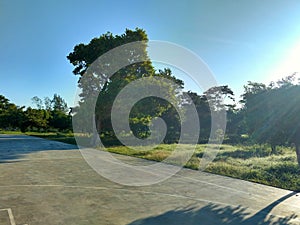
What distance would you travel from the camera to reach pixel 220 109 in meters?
43.4

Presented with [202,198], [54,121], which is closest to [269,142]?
[202,198]

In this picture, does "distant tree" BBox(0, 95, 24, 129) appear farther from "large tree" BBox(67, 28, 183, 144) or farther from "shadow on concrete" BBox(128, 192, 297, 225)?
"shadow on concrete" BBox(128, 192, 297, 225)

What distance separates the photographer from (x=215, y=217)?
17.7 feet

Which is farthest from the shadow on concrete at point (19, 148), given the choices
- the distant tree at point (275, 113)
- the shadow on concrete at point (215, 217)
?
the distant tree at point (275, 113)

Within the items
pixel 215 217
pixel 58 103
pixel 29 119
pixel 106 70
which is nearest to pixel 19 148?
pixel 106 70

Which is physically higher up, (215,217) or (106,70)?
(106,70)

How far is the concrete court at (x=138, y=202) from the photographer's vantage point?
17.1ft

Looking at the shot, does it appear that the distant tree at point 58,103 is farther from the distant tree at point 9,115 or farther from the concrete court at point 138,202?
the concrete court at point 138,202

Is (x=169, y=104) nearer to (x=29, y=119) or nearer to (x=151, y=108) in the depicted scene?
(x=151, y=108)

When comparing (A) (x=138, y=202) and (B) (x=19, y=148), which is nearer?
(A) (x=138, y=202)

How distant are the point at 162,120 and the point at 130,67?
1297cm

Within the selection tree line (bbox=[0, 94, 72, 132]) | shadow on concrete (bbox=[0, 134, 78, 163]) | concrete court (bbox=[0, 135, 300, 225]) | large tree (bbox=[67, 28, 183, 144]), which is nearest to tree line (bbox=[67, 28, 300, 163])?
large tree (bbox=[67, 28, 183, 144])

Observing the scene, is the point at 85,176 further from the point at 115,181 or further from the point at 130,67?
the point at 130,67

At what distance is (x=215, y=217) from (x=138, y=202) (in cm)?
191
